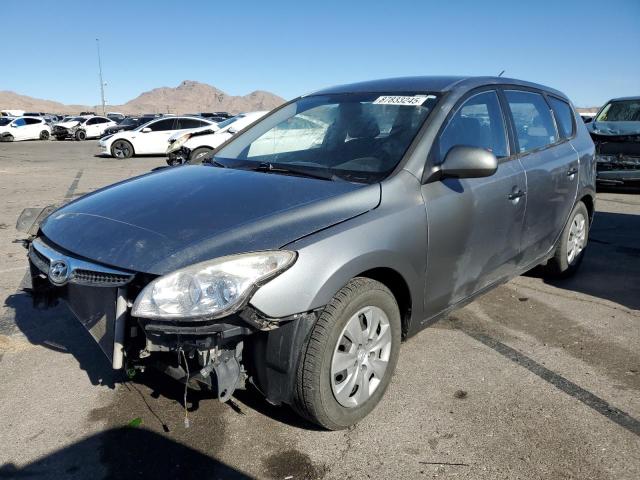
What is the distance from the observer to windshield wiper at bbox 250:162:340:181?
307cm

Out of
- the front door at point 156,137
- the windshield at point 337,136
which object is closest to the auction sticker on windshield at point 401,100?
the windshield at point 337,136

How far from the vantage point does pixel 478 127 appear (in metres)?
3.61

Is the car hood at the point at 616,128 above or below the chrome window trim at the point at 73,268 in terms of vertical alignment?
above

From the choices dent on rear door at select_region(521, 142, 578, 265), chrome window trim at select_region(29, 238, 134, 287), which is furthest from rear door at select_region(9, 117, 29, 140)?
dent on rear door at select_region(521, 142, 578, 265)

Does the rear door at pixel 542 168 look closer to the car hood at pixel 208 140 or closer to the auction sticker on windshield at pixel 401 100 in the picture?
the auction sticker on windshield at pixel 401 100

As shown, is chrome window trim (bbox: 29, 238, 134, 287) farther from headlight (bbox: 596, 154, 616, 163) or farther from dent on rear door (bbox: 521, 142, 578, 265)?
headlight (bbox: 596, 154, 616, 163)

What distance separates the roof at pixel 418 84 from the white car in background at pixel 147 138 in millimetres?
15877

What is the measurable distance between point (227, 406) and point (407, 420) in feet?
3.22

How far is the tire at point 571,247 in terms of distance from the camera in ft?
15.7

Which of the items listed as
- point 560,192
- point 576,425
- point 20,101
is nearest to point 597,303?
point 560,192

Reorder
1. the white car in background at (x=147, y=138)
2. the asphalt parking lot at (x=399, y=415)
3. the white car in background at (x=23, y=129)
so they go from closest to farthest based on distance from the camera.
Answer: the asphalt parking lot at (x=399, y=415) → the white car in background at (x=147, y=138) → the white car in background at (x=23, y=129)

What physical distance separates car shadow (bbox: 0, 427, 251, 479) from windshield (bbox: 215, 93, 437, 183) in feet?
5.35

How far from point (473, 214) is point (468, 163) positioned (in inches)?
16.6

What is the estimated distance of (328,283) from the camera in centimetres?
243
